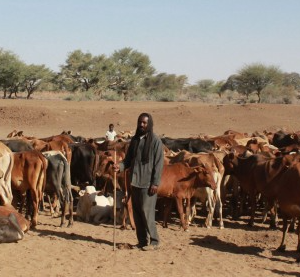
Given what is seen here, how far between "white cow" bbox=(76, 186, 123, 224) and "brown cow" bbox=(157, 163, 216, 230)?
119 cm

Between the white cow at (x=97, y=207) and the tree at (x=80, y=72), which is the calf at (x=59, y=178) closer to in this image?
the white cow at (x=97, y=207)

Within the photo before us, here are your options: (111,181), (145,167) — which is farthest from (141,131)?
(111,181)

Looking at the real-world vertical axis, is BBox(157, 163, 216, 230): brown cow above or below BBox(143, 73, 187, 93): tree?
below

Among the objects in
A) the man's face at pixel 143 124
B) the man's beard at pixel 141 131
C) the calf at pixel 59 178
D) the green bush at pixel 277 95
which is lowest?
the calf at pixel 59 178

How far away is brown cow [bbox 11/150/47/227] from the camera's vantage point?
483 inches

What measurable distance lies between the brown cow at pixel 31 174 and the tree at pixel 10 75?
152ft

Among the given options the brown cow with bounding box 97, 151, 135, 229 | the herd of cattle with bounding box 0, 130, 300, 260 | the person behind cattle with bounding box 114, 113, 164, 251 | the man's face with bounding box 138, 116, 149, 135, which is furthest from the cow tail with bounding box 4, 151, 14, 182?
the man's face with bounding box 138, 116, 149, 135

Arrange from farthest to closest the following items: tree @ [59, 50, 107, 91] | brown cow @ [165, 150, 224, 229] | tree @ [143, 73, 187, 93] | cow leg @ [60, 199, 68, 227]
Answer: tree @ [143, 73, 187, 93], tree @ [59, 50, 107, 91], brown cow @ [165, 150, 224, 229], cow leg @ [60, 199, 68, 227]

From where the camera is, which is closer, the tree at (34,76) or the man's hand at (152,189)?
the man's hand at (152,189)

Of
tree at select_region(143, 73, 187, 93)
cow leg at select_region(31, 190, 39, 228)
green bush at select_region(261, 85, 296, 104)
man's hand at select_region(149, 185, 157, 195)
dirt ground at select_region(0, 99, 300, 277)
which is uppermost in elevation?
tree at select_region(143, 73, 187, 93)

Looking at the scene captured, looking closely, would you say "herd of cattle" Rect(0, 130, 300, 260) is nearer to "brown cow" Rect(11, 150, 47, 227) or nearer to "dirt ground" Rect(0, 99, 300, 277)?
"brown cow" Rect(11, 150, 47, 227)

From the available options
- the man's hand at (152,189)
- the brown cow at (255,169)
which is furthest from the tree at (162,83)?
the man's hand at (152,189)

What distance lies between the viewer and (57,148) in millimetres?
16438

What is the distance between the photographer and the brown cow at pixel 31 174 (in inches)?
483
